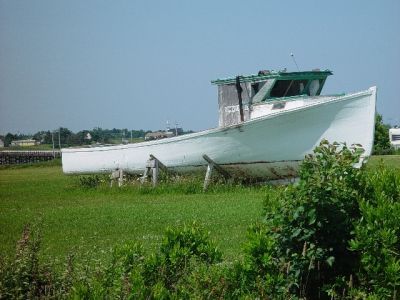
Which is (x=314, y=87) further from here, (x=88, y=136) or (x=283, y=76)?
(x=88, y=136)

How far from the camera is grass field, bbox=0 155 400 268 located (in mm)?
8852

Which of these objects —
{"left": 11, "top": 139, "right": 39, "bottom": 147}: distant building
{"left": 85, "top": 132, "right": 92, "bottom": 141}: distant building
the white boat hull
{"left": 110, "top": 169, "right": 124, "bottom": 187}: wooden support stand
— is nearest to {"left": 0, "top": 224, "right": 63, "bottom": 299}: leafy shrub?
the white boat hull

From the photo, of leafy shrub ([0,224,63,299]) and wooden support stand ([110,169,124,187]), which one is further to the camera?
wooden support stand ([110,169,124,187])

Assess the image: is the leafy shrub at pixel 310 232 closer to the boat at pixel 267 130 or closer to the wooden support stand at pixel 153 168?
the boat at pixel 267 130

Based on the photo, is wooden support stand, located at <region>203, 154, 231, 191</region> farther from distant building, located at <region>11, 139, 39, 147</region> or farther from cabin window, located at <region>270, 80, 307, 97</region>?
distant building, located at <region>11, 139, 39, 147</region>

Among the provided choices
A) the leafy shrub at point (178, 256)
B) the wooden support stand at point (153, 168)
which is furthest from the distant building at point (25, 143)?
the leafy shrub at point (178, 256)

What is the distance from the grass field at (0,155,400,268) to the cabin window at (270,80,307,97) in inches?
123

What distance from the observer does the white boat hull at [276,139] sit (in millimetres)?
16000

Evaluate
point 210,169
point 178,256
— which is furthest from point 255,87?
point 178,256

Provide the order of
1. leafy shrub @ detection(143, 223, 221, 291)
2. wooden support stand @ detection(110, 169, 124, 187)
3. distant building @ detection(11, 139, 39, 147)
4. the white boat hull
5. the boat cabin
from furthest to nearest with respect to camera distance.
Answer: distant building @ detection(11, 139, 39, 147), wooden support stand @ detection(110, 169, 124, 187), the boat cabin, the white boat hull, leafy shrub @ detection(143, 223, 221, 291)

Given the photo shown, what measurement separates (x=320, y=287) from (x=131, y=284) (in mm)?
1731

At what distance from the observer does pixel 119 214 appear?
12242 mm

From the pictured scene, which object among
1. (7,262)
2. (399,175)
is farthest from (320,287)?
(7,262)

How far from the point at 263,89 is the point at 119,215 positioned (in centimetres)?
748
